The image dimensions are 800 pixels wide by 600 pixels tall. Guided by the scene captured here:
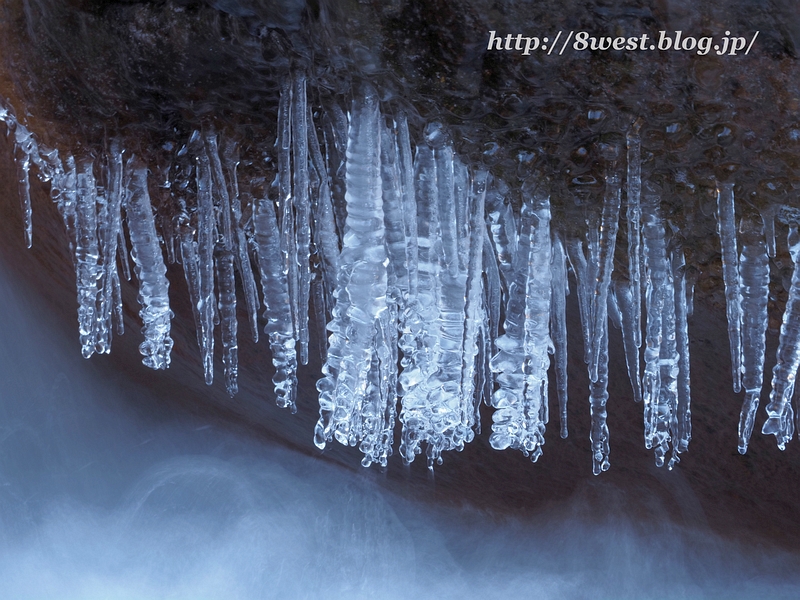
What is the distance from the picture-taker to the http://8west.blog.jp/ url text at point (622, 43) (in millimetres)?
889

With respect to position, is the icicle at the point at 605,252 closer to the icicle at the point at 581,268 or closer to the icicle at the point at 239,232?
the icicle at the point at 581,268

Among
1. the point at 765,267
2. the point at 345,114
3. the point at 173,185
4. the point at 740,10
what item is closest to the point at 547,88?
the point at 740,10

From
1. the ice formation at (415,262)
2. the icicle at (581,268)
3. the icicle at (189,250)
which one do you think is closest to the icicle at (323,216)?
the ice formation at (415,262)

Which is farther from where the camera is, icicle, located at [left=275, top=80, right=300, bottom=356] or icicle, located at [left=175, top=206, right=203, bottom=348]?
icicle, located at [left=175, top=206, right=203, bottom=348]

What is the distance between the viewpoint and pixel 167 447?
223cm

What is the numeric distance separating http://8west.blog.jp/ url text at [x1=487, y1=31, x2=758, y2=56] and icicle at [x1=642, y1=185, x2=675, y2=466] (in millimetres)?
321

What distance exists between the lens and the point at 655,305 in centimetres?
130

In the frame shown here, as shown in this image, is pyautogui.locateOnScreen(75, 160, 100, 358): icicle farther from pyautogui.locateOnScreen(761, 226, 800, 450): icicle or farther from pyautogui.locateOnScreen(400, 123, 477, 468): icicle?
pyautogui.locateOnScreen(761, 226, 800, 450): icicle

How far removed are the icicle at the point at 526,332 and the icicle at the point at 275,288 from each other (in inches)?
17.6

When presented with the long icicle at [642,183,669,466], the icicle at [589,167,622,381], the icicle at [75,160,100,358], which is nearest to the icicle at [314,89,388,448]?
the icicle at [589,167,622,381]

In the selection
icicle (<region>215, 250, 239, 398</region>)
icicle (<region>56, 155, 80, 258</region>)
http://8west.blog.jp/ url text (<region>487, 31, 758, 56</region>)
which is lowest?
icicle (<region>215, 250, 239, 398</region>)

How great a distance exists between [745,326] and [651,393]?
24cm

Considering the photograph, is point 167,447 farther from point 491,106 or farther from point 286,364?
point 491,106

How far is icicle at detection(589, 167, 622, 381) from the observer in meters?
1.14
